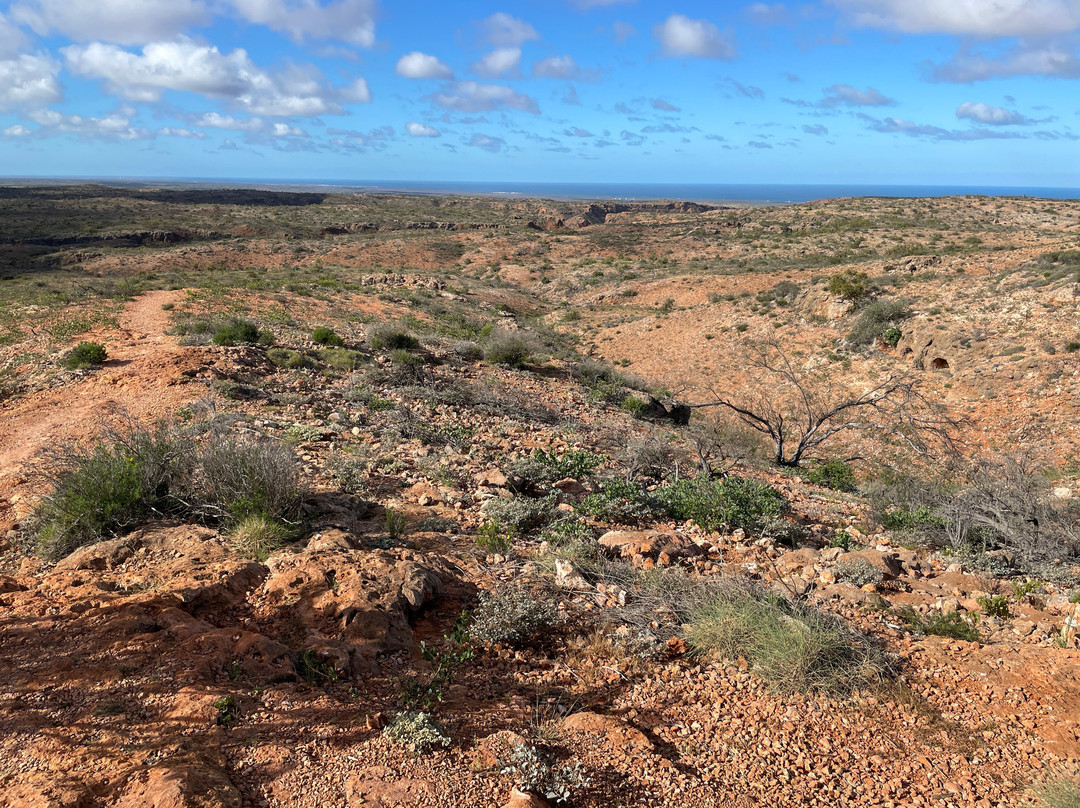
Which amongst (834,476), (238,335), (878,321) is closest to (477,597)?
(834,476)

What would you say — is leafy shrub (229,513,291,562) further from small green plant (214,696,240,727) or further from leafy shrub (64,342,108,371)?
leafy shrub (64,342,108,371)

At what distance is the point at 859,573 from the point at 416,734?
376 centimetres

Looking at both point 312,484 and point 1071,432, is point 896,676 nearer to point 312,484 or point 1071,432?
point 312,484

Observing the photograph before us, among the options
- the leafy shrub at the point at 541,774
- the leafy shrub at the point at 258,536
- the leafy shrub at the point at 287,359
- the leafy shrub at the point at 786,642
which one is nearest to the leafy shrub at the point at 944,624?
the leafy shrub at the point at 786,642

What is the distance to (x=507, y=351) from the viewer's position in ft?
46.9

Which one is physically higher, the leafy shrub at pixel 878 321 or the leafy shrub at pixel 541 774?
the leafy shrub at pixel 878 321

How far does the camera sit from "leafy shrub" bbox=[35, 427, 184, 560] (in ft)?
14.6

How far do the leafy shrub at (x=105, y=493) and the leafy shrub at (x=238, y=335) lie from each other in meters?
6.27

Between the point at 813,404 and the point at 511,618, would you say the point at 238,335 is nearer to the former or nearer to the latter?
the point at 511,618

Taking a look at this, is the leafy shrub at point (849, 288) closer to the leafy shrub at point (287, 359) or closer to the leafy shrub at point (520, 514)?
the leafy shrub at point (287, 359)

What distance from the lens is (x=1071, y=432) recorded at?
11.7 metres

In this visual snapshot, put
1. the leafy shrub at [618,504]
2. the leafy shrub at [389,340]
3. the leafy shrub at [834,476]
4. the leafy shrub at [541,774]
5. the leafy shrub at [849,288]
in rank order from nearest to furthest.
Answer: the leafy shrub at [541,774], the leafy shrub at [618,504], the leafy shrub at [834,476], the leafy shrub at [389,340], the leafy shrub at [849,288]

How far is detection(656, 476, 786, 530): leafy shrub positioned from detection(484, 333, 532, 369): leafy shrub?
825 cm

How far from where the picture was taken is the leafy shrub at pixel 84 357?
30.6 ft
